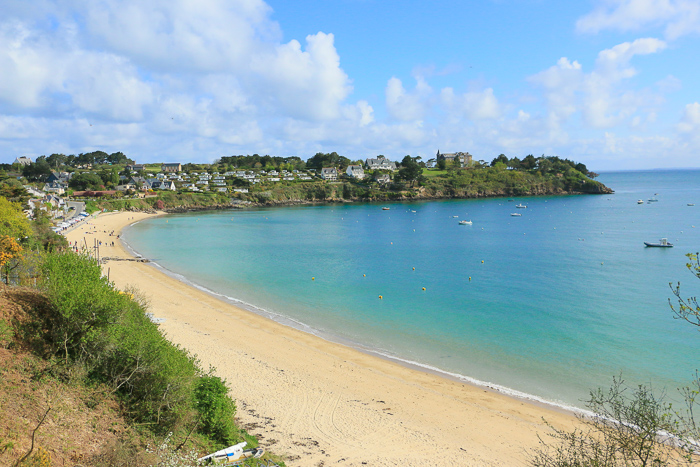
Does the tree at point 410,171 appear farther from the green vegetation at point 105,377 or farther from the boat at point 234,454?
the boat at point 234,454

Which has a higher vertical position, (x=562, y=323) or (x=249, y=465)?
(x=249, y=465)

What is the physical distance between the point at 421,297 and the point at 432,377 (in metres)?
13.1

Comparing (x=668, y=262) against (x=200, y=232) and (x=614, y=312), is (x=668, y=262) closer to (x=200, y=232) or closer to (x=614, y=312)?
(x=614, y=312)

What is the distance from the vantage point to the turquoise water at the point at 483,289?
1991 cm

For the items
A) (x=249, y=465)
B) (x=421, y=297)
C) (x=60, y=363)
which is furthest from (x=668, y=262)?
(x=60, y=363)

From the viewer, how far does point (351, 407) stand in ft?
49.2

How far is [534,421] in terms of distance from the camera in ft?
47.6

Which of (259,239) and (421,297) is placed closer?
(421,297)

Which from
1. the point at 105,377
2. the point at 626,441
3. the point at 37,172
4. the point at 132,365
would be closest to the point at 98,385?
the point at 105,377

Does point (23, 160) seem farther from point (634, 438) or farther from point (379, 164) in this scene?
point (634, 438)

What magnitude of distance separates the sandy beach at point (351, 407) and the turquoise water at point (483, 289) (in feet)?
7.12

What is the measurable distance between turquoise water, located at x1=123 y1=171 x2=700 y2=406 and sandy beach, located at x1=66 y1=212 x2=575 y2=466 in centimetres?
217

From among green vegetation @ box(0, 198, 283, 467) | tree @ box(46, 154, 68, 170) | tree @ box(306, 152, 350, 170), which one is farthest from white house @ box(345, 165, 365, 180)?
green vegetation @ box(0, 198, 283, 467)

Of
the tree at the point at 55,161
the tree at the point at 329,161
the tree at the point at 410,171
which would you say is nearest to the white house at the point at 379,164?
the tree at the point at 329,161
